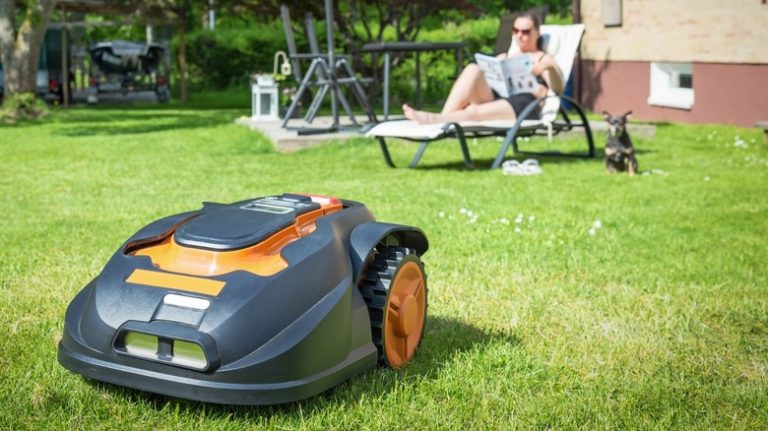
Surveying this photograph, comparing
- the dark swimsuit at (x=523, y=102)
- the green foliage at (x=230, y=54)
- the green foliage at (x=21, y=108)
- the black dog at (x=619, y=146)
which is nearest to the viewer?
the black dog at (x=619, y=146)

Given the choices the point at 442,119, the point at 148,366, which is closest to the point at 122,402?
the point at 148,366

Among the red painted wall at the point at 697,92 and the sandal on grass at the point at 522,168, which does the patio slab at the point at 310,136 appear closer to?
the red painted wall at the point at 697,92

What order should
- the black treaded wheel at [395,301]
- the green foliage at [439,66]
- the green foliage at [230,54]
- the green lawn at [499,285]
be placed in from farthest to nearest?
1. the green foliage at [230,54]
2. the green foliage at [439,66]
3. the black treaded wheel at [395,301]
4. the green lawn at [499,285]

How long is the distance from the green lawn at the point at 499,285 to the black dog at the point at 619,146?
0.56ft

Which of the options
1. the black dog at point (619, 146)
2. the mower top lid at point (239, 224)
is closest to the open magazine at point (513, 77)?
the black dog at point (619, 146)

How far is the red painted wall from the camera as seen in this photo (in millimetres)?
12031

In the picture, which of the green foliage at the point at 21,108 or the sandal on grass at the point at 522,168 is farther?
the green foliage at the point at 21,108

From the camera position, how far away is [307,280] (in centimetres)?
255

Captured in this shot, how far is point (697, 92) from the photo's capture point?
13008 millimetres

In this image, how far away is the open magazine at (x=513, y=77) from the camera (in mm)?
8703

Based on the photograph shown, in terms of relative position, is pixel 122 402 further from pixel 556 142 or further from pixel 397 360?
pixel 556 142

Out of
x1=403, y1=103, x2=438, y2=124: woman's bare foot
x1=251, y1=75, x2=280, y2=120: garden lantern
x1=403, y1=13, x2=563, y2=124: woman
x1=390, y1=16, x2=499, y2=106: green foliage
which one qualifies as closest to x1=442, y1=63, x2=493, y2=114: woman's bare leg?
x1=403, y1=13, x2=563, y2=124: woman

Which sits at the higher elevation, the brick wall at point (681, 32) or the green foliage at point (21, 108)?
the brick wall at point (681, 32)

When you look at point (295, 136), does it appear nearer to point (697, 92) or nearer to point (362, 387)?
point (697, 92)
